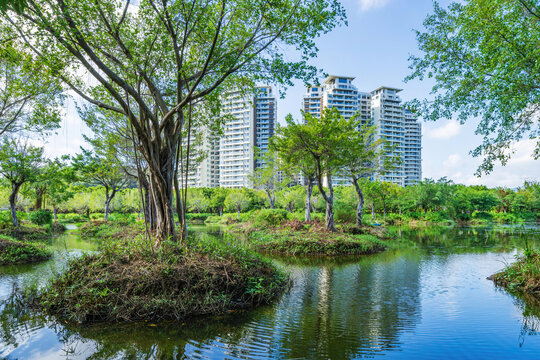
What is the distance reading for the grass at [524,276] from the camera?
289 inches

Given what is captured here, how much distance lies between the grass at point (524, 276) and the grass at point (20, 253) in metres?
15.0

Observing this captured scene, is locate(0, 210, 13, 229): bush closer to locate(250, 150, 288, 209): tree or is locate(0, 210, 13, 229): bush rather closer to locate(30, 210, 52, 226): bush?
locate(30, 210, 52, 226): bush

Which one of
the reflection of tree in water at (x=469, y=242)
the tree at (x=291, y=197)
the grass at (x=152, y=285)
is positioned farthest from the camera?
the tree at (x=291, y=197)

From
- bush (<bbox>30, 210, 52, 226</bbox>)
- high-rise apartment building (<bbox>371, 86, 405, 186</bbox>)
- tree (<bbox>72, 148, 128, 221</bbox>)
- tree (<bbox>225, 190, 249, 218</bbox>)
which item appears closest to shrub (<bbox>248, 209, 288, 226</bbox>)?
tree (<bbox>72, 148, 128, 221</bbox>)

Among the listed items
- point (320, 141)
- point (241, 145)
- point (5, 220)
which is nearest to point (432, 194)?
Answer: point (320, 141)

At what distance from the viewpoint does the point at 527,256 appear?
26.5 ft

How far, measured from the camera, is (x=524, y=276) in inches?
303

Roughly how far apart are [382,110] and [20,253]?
83370 mm

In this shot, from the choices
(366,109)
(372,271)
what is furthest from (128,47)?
(366,109)

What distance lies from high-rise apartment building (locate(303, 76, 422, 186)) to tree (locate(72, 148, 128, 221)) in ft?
209

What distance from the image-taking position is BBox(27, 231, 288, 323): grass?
18.1ft

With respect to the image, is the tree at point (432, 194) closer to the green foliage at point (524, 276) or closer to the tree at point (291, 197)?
the tree at point (291, 197)

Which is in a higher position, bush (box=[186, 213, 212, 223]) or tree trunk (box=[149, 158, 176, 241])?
tree trunk (box=[149, 158, 176, 241])

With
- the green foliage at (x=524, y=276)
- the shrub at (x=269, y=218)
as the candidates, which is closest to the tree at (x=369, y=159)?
the shrub at (x=269, y=218)
